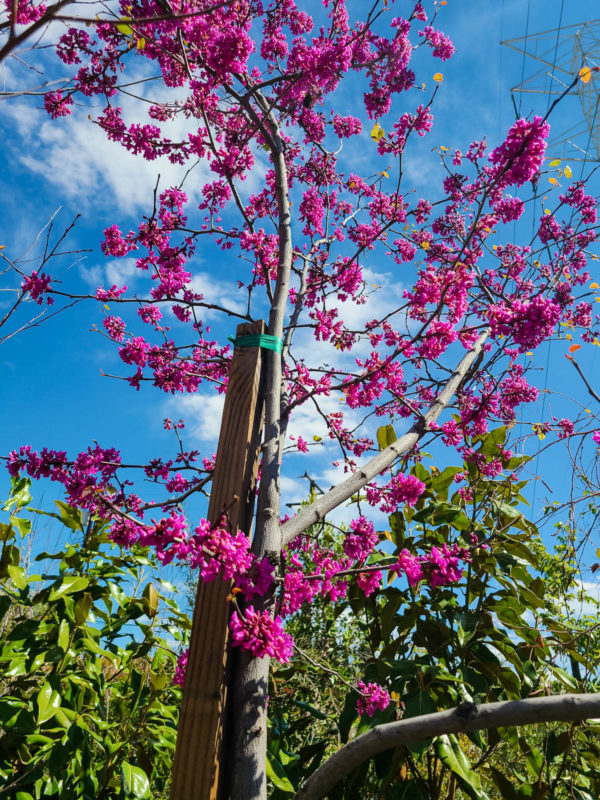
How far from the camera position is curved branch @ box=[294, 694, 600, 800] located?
1282 millimetres

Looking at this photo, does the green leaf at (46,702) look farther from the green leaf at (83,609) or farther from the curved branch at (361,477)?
the curved branch at (361,477)

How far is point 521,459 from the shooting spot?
3203mm

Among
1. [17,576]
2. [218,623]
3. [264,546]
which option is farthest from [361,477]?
[17,576]

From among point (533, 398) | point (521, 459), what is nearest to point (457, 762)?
point (521, 459)

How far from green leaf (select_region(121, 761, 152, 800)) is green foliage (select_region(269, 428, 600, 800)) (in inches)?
17.4

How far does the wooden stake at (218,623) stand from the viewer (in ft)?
5.87

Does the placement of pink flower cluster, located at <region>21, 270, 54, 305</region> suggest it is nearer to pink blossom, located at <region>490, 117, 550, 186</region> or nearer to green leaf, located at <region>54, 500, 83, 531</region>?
green leaf, located at <region>54, 500, 83, 531</region>

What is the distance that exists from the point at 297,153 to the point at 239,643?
143 inches

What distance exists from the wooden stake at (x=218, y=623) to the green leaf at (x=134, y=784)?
0.19 m

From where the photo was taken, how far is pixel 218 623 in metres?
A: 1.96

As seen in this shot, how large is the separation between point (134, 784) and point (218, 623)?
0.57 metres

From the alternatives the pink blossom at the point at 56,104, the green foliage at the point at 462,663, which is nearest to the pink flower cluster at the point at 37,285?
the pink blossom at the point at 56,104

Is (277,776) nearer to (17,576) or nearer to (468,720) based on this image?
(468,720)

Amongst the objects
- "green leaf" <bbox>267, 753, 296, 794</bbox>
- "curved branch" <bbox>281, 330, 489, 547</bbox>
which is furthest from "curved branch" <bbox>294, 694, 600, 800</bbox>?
"curved branch" <bbox>281, 330, 489, 547</bbox>
